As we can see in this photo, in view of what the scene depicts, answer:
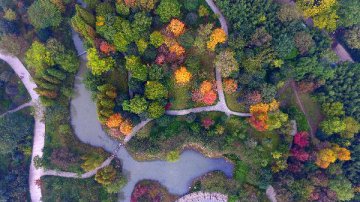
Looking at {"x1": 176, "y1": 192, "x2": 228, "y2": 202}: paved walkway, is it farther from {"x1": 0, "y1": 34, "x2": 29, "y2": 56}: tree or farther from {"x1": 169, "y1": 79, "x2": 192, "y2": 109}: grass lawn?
{"x1": 0, "y1": 34, "x2": 29, "y2": 56}: tree

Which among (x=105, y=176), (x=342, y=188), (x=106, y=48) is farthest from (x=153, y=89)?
(x=342, y=188)

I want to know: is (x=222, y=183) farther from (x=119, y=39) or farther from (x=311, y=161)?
(x=119, y=39)

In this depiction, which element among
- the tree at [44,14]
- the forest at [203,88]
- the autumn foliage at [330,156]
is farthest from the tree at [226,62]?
the tree at [44,14]

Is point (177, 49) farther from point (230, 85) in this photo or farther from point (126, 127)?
point (126, 127)

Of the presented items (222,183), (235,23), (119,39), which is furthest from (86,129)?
(235,23)

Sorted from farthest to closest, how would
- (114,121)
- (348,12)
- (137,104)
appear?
(348,12) < (114,121) < (137,104)

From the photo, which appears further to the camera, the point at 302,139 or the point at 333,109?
the point at 333,109

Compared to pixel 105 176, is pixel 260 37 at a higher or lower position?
higher
